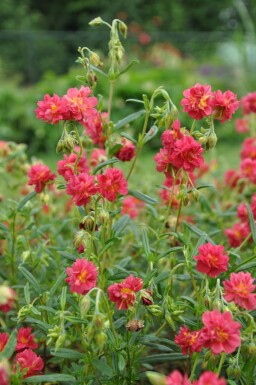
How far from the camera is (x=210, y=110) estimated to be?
5.01 ft

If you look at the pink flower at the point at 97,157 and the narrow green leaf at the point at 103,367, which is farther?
the pink flower at the point at 97,157

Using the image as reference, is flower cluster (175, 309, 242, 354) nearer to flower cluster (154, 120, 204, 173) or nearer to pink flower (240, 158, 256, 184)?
flower cluster (154, 120, 204, 173)

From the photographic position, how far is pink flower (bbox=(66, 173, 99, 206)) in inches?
55.7

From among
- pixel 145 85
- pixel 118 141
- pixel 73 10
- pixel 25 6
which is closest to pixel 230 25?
pixel 73 10

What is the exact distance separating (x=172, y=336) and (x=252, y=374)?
519 millimetres

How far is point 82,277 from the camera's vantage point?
1.30m

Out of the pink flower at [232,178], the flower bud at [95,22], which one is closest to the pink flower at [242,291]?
the flower bud at [95,22]

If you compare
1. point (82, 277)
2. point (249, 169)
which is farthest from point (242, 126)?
→ point (82, 277)

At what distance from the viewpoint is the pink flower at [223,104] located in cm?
154

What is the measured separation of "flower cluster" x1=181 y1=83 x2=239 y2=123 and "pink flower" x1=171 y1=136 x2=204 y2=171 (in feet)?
0.27

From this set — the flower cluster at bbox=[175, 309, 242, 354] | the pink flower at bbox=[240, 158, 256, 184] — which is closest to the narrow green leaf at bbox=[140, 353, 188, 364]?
the flower cluster at bbox=[175, 309, 242, 354]

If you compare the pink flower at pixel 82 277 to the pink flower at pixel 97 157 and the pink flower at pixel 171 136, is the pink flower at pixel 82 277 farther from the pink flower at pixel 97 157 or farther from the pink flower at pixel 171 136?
the pink flower at pixel 97 157

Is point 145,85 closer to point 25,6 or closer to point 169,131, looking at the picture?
point 169,131

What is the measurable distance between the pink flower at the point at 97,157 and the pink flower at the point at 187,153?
1.30 ft
